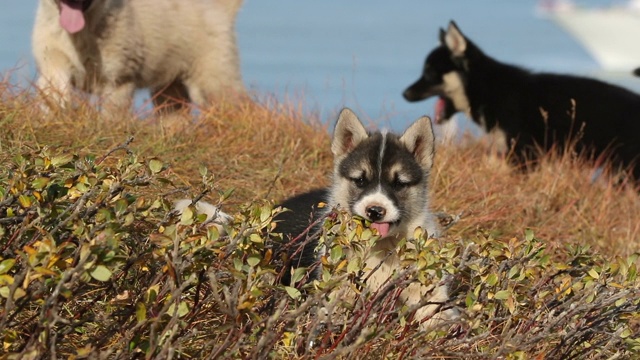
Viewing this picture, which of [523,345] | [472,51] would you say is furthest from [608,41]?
[523,345]

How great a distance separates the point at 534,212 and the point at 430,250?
134 inches

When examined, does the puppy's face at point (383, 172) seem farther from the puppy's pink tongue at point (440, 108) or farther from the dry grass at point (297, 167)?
the puppy's pink tongue at point (440, 108)

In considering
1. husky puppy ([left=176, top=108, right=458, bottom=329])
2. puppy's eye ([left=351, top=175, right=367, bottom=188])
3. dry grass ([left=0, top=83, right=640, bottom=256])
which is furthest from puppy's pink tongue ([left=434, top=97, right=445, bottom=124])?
puppy's eye ([left=351, top=175, right=367, bottom=188])

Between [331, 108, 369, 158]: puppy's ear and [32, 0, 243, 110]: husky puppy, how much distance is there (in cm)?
255

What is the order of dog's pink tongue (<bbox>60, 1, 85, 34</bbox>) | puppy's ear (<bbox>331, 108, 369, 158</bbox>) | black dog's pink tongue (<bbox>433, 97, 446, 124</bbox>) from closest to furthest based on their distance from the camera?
puppy's ear (<bbox>331, 108, 369, 158</bbox>) < dog's pink tongue (<bbox>60, 1, 85, 34</bbox>) < black dog's pink tongue (<bbox>433, 97, 446, 124</bbox>)

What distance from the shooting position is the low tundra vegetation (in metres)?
3.23

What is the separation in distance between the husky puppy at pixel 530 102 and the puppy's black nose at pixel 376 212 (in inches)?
158

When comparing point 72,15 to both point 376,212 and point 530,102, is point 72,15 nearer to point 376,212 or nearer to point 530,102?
point 530,102

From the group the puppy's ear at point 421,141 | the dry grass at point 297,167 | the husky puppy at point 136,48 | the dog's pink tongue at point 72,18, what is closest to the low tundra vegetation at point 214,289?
the puppy's ear at point 421,141

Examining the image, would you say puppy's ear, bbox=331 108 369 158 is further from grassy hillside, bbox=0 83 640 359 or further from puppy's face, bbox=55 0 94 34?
puppy's face, bbox=55 0 94 34

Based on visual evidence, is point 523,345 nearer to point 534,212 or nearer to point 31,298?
point 31,298

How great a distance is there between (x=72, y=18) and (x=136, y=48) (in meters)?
0.69

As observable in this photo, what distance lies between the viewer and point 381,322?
12.5 ft

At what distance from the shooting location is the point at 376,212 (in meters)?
4.63
